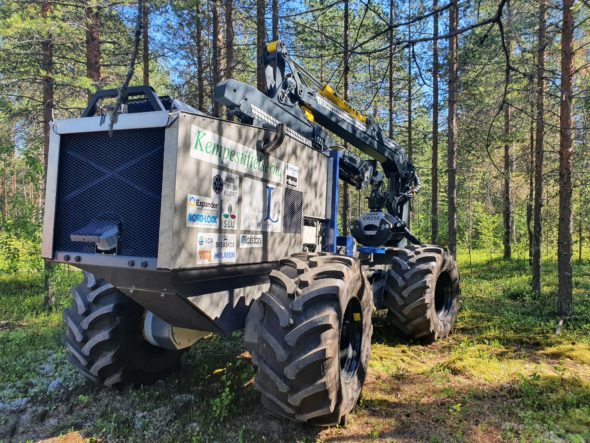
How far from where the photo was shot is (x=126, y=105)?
11.9 ft

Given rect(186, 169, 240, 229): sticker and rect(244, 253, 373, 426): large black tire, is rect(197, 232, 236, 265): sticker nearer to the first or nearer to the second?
rect(186, 169, 240, 229): sticker

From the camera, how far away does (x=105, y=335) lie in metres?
4.08

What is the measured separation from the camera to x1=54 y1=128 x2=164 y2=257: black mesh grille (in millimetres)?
3211

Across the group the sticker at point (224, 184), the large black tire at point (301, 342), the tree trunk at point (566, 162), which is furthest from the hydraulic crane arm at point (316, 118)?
the tree trunk at point (566, 162)

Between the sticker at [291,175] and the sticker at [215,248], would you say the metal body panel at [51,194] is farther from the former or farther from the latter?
the sticker at [291,175]

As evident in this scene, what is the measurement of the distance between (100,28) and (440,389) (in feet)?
37.1

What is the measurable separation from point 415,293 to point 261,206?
3.08 meters

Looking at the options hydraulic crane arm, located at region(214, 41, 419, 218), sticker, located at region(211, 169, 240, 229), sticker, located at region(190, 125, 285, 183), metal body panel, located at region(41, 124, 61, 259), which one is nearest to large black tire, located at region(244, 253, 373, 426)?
sticker, located at region(211, 169, 240, 229)

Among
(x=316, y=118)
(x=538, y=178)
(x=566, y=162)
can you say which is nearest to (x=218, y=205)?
(x=316, y=118)

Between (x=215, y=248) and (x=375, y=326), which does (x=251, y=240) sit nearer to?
(x=215, y=248)

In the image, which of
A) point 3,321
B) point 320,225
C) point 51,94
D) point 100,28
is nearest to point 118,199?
point 320,225

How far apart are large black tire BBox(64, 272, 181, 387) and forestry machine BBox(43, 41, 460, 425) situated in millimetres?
13

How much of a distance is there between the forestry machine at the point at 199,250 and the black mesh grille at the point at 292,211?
2 centimetres

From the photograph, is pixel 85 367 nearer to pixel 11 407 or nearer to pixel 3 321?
pixel 11 407
